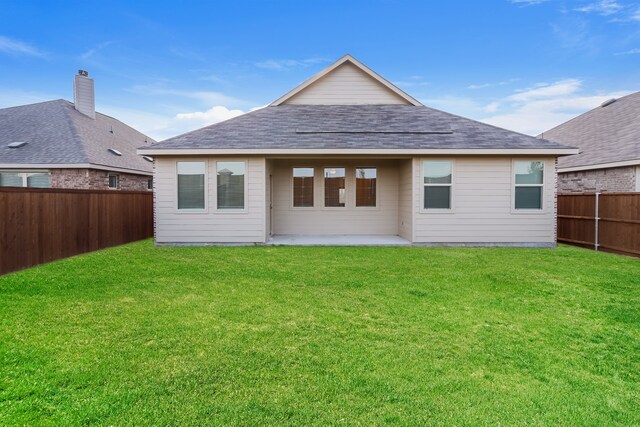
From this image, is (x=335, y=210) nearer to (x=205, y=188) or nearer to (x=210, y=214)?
(x=210, y=214)

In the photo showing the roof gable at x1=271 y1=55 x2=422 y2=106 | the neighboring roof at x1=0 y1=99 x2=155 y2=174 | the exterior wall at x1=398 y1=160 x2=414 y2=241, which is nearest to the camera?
the exterior wall at x1=398 y1=160 x2=414 y2=241

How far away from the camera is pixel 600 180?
507 inches

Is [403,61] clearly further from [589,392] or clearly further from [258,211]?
[589,392]

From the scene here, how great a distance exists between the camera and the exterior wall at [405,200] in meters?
11.4

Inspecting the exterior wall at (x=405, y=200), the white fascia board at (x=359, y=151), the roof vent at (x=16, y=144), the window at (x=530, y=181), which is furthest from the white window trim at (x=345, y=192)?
the roof vent at (x=16, y=144)

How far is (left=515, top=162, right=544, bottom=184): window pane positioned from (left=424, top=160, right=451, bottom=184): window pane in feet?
6.66

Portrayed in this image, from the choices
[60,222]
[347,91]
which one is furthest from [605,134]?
[60,222]

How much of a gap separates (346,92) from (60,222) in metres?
10.3

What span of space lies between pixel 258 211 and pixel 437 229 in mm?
5402

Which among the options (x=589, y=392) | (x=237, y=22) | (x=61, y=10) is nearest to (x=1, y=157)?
(x=61, y=10)

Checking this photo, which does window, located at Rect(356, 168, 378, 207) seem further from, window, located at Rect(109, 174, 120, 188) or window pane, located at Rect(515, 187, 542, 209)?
window, located at Rect(109, 174, 120, 188)

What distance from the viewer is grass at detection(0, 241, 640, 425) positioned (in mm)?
2600

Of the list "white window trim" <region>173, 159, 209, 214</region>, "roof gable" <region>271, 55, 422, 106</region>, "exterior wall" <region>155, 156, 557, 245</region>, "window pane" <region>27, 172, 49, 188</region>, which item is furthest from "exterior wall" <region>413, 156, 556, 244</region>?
"window pane" <region>27, 172, 49, 188</region>

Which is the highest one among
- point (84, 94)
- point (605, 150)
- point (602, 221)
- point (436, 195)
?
point (84, 94)
